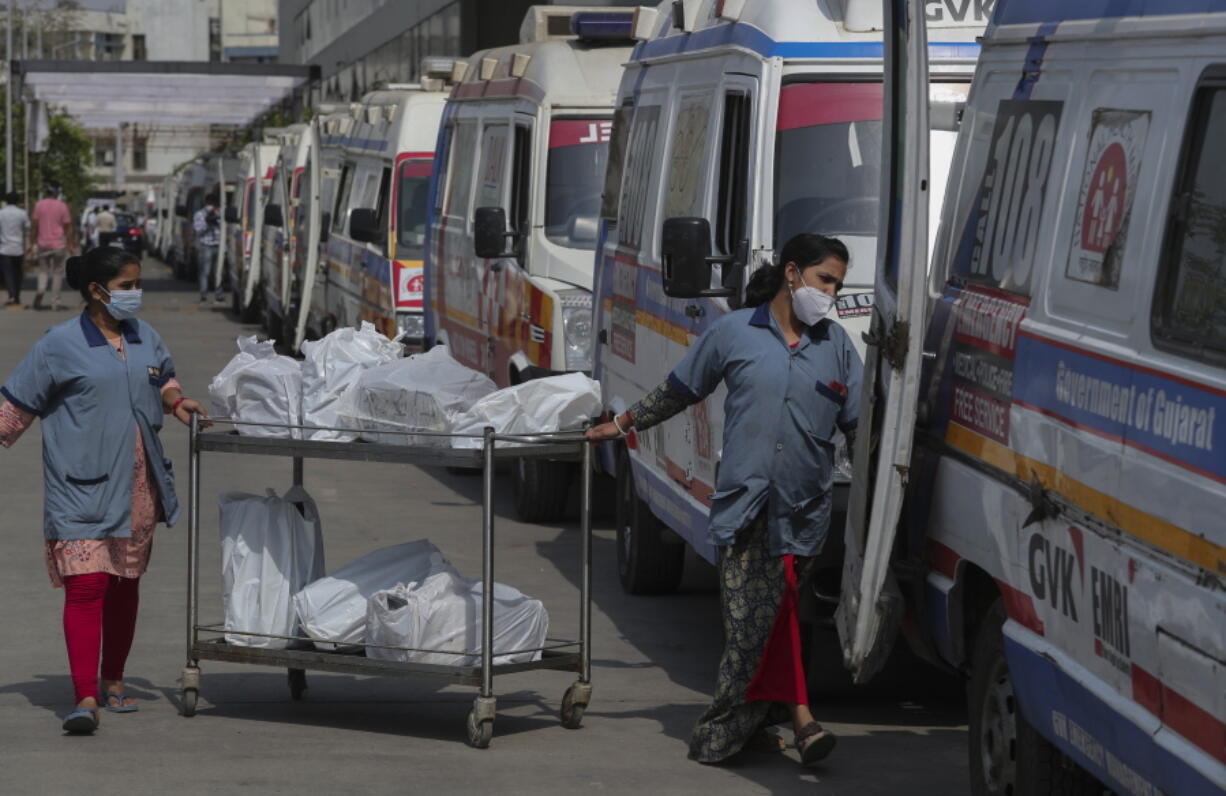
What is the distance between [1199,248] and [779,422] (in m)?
2.23

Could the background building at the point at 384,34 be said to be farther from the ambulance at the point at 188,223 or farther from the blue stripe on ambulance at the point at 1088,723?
the blue stripe on ambulance at the point at 1088,723

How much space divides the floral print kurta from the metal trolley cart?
0.52 ft

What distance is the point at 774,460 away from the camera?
21.4ft

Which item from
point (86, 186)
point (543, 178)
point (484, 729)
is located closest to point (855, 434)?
point (484, 729)

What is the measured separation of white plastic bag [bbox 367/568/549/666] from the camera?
704 centimetres

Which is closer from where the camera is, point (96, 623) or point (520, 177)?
point (96, 623)

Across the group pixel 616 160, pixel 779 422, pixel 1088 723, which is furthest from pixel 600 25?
pixel 1088 723

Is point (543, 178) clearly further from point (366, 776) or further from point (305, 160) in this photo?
point (305, 160)

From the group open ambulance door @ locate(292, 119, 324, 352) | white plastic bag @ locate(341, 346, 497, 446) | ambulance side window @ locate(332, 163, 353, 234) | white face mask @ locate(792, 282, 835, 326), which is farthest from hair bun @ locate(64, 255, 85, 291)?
open ambulance door @ locate(292, 119, 324, 352)

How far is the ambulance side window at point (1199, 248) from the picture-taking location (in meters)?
4.31

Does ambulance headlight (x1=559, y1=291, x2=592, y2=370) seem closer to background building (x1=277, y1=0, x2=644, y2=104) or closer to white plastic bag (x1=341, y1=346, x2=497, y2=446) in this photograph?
white plastic bag (x1=341, y1=346, x2=497, y2=446)

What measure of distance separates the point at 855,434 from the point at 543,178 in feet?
19.2

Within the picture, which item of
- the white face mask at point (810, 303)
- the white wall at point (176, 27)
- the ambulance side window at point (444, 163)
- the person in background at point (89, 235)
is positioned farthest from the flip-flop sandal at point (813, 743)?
the white wall at point (176, 27)

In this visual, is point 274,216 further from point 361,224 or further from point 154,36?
point 154,36
